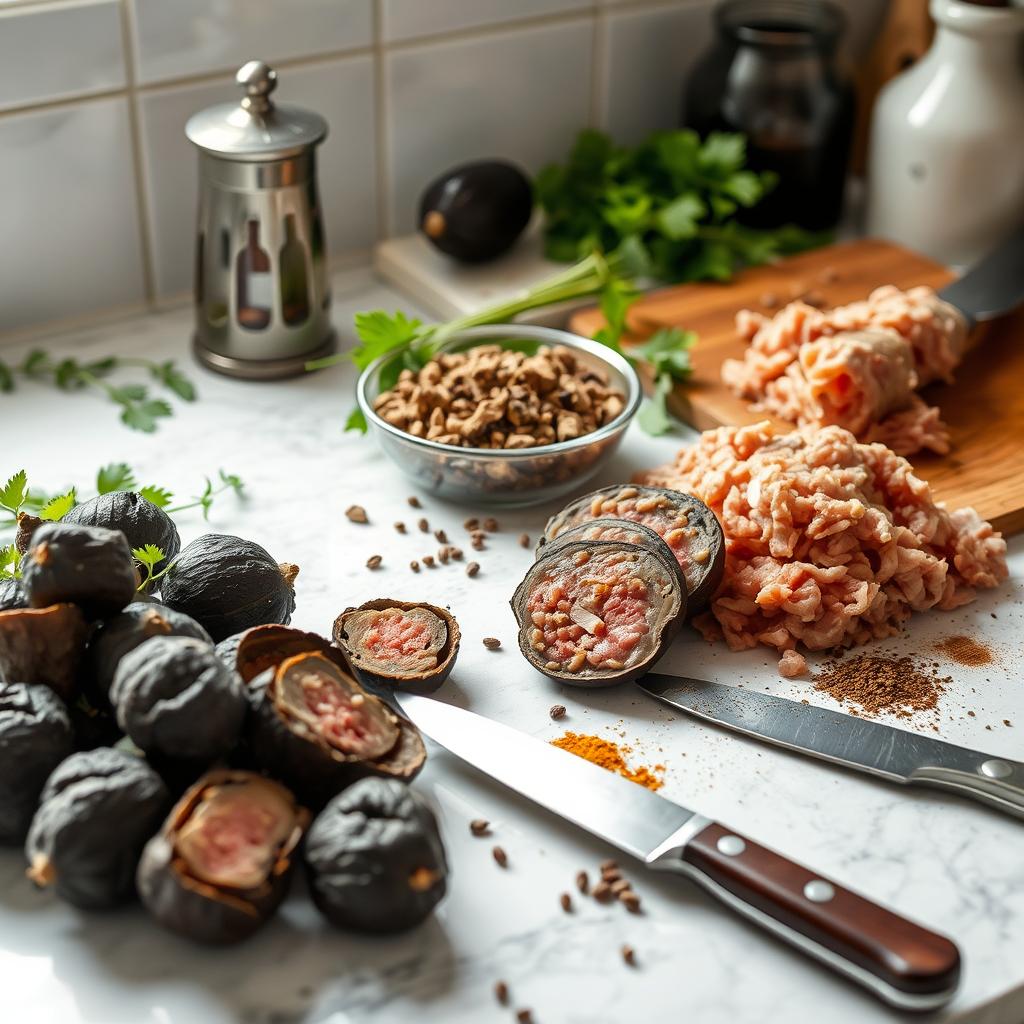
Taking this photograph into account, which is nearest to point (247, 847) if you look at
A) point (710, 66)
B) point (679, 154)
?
point (679, 154)

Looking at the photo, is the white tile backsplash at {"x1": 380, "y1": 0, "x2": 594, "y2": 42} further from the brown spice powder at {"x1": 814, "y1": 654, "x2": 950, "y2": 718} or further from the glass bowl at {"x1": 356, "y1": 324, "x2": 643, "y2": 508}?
the brown spice powder at {"x1": 814, "y1": 654, "x2": 950, "y2": 718}

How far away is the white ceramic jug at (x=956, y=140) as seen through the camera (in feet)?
6.02

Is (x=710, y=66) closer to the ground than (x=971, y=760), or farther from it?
farther from it

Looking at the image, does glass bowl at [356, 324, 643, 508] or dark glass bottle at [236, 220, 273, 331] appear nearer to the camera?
glass bowl at [356, 324, 643, 508]

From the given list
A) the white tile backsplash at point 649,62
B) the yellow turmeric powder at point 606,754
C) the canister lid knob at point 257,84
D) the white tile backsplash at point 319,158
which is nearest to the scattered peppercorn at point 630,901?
the yellow turmeric powder at point 606,754

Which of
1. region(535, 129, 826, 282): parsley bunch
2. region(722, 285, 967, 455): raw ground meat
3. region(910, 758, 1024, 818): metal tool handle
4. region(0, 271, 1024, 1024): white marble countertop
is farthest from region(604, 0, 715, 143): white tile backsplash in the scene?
region(910, 758, 1024, 818): metal tool handle

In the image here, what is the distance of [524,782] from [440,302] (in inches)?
36.9

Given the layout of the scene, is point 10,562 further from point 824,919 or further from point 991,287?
point 991,287

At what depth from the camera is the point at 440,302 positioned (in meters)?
1.84

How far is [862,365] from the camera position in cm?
150

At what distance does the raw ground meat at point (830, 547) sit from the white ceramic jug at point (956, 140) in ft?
2.36

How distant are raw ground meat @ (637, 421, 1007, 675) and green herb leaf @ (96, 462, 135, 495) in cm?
61

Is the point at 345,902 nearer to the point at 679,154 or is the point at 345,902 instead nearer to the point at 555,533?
the point at 555,533

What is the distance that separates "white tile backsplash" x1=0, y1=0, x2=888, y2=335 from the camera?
5.32 feet
